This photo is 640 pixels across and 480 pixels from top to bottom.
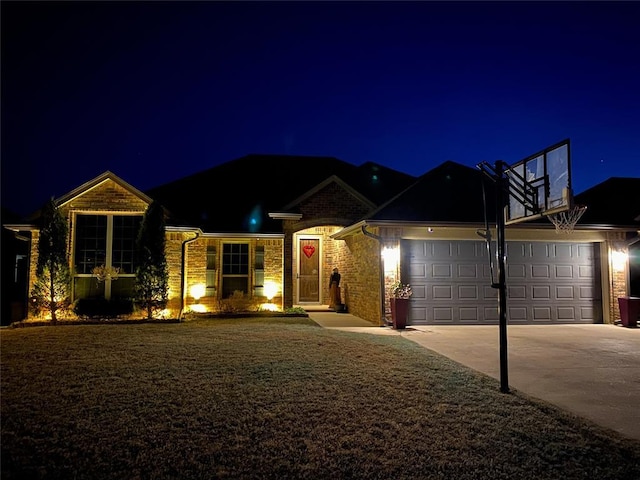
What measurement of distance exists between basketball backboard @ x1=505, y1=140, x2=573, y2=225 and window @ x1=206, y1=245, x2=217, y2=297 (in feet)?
34.7

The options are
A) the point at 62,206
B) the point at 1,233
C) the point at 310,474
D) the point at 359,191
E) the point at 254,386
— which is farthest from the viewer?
the point at 1,233

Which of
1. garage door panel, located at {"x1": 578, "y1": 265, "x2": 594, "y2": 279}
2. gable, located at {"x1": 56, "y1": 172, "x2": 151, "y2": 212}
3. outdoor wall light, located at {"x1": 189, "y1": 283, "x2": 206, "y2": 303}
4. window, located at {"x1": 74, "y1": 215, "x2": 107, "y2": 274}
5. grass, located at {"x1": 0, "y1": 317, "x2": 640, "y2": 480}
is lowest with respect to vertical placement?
grass, located at {"x1": 0, "y1": 317, "x2": 640, "y2": 480}

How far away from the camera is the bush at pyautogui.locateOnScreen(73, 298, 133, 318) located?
12.7 m

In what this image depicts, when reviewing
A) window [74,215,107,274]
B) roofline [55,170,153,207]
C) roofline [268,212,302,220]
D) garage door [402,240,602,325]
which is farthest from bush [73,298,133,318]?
garage door [402,240,602,325]

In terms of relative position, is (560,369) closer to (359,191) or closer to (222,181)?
(359,191)

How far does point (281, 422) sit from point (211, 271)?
11310 mm

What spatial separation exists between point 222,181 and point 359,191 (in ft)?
21.2

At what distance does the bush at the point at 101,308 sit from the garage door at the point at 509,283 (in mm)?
8325

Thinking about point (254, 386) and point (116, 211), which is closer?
point (254, 386)

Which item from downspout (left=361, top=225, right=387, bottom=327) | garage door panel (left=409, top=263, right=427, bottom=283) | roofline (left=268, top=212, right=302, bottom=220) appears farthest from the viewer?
roofline (left=268, top=212, right=302, bottom=220)

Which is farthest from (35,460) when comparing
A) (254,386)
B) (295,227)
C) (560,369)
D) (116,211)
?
(295,227)

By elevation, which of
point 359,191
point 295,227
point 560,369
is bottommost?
point 560,369

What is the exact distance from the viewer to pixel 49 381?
5.85m

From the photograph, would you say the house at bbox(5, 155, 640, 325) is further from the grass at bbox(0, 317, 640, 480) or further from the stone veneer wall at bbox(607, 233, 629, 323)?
the grass at bbox(0, 317, 640, 480)
